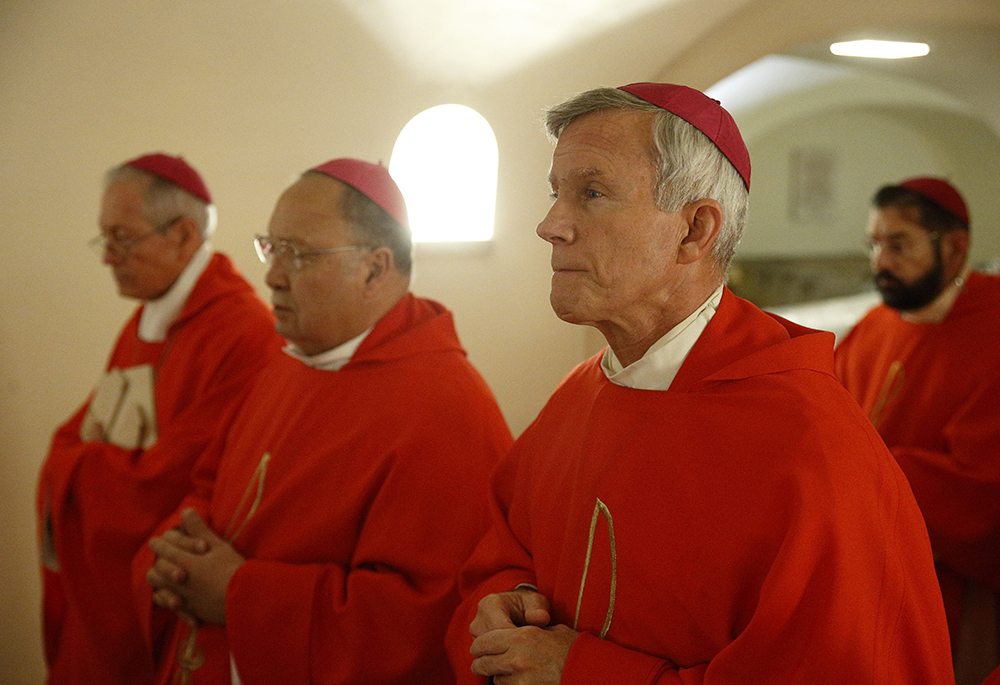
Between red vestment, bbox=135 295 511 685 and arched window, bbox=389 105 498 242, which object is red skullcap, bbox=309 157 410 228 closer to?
red vestment, bbox=135 295 511 685

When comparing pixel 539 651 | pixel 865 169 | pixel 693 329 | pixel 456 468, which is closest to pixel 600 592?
pixel 539 651

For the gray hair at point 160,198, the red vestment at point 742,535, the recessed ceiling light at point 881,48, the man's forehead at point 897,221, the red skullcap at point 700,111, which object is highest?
the recessed ceiling light at point 881,48

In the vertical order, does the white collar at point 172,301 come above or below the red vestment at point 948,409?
above

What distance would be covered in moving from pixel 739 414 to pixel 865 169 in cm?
1465

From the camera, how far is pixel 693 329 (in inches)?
76.7

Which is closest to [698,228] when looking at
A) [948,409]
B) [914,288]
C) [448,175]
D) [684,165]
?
[684,165]

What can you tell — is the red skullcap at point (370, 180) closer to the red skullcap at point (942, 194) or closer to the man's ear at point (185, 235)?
the man's ear at point (185, 235)

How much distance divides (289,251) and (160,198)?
1258 millimetres

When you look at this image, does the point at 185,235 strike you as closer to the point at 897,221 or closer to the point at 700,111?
the point at 700,111

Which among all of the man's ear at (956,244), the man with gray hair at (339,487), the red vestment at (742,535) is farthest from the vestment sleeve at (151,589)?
the man's ear at (956,244)

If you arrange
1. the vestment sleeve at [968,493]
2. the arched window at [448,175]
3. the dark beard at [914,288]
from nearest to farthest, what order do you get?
the vestment sleeve at [968,493]
the dark beard at [914,288]
the arched window at [448,175]

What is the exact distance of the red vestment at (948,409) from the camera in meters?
3.36

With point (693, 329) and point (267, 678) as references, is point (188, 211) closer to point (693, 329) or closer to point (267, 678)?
point (267, 678)

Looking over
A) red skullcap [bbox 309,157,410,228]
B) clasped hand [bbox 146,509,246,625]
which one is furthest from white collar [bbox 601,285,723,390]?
clasped hand [bbox 146,509,246,625]
